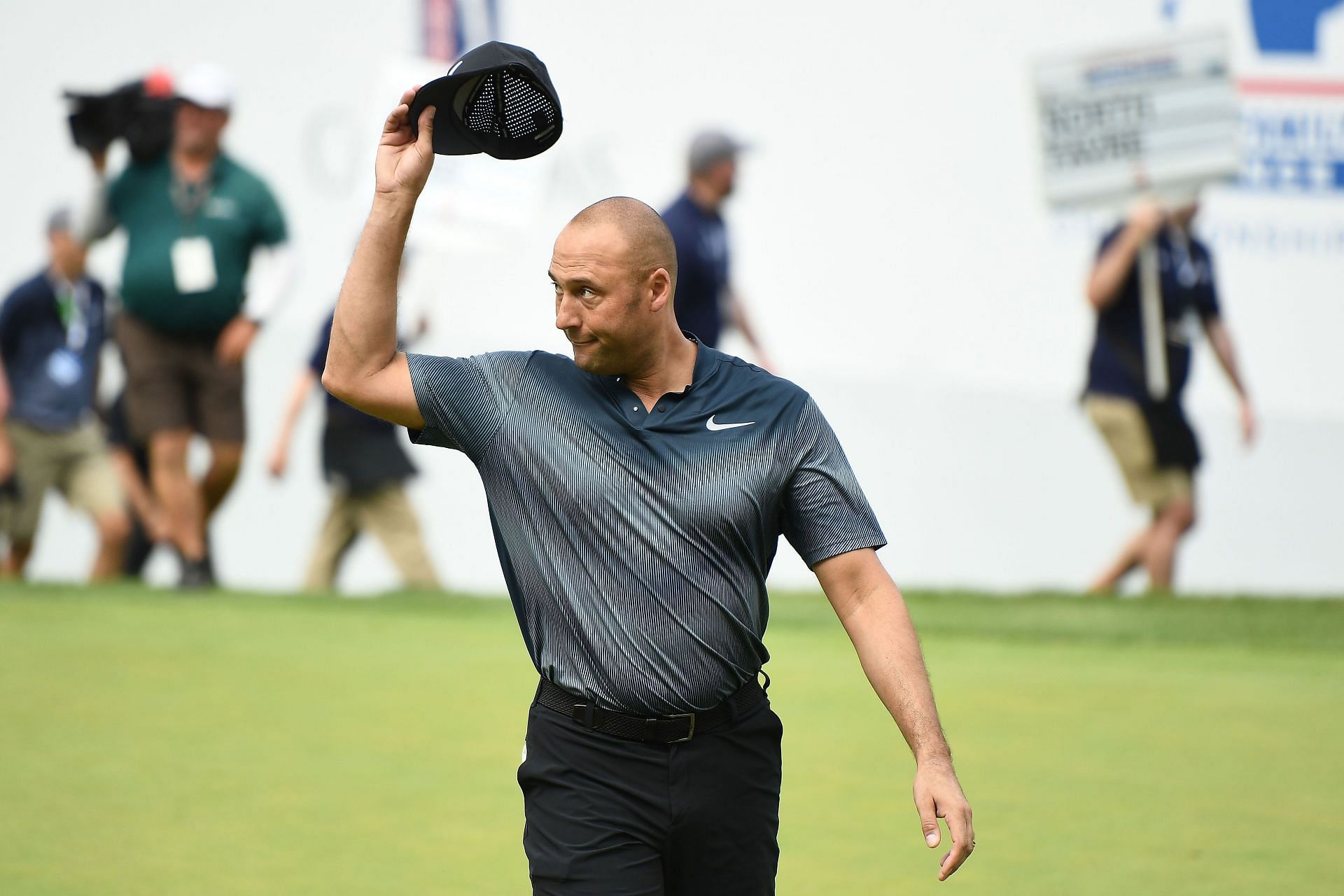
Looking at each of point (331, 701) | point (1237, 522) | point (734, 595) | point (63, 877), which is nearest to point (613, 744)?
point (734, 595)

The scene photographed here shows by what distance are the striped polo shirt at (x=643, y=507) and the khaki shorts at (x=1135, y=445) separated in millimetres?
8345

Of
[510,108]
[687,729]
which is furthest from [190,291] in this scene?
[687,729]

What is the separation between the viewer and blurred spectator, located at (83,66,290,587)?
995 cm

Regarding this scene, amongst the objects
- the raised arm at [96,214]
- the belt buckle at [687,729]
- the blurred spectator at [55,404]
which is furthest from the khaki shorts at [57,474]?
the belt buckle at [687,729]

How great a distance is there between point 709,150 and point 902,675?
298 inches

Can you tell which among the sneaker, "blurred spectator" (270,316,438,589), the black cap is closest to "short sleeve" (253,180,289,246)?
"blurred spectator" (270,316,438,589)

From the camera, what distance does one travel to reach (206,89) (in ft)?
31.4

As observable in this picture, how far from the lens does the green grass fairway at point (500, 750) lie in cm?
508

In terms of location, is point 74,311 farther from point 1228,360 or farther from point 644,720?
point 644,720

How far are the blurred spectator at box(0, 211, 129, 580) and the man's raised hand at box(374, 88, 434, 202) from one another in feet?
27.6

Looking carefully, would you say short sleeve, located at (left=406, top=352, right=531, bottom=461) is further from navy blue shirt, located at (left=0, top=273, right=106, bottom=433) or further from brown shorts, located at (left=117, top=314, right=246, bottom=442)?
navy blue shirt, located at (left=0, top=273, right=106, bottom=433)

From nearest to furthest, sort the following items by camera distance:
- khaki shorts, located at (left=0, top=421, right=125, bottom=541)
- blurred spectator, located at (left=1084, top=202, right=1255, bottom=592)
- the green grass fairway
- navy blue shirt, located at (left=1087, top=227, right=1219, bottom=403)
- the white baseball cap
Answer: the green grass fairway, the white baseball cap, blurred spectator, located at (left=1084, top=202, right=1255, bottom=592), navy blue shirt, located at (left=1087, top=227, right=1219, bottom=403), khaki shorts, located at (left=0, top=421, right=125, bottom=541)

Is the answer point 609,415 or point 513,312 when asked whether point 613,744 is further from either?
point 513,312

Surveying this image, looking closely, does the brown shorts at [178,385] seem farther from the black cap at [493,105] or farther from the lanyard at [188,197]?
the black cap at [493,105]
